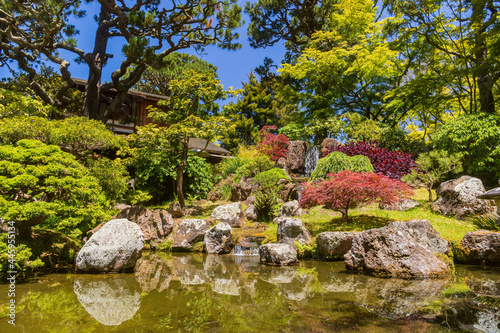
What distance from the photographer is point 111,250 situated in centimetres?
524

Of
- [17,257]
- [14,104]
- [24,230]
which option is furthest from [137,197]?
[14,104]

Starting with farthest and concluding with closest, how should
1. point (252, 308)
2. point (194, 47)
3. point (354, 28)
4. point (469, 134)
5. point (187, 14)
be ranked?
Result: point (354, 28), point (194, 47), point (187, 14), point (469, 134), point (252, 308)

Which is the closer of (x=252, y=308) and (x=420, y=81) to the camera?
(x=252, y=308)

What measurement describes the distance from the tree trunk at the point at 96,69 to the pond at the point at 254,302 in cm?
1344

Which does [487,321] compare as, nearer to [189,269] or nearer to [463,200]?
[189,269]

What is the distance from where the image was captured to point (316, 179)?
36.3 ft

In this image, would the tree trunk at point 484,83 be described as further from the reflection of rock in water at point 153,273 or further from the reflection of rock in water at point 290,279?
the reflection of rock in water at point 153,273

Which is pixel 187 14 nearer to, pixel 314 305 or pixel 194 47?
pixel 194 47

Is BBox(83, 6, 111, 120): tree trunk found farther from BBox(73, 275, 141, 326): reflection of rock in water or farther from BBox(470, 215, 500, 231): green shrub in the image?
BBox(470, 215, 500, 231): green shrub

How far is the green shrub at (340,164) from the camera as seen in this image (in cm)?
1102

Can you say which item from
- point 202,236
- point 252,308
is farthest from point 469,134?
point 252,308

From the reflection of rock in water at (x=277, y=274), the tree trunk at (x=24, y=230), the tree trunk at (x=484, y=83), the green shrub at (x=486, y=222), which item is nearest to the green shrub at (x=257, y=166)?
the green shrub at (x=486, y=222)

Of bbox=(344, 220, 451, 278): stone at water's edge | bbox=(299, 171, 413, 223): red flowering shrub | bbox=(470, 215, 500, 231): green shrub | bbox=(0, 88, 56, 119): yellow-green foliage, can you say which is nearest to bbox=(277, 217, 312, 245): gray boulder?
bbox=(299, 171, 413, 223): red flowering shrub

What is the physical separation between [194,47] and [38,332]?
16.4 meters
